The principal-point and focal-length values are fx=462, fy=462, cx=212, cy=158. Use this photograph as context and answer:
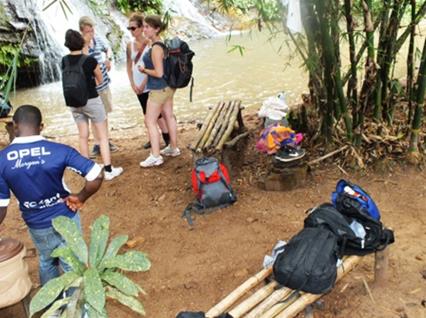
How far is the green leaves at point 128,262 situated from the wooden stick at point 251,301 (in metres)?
0.55

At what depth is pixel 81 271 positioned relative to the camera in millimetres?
2096

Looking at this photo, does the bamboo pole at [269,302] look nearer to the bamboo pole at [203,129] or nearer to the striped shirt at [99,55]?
the bamboo pole at [203,129]

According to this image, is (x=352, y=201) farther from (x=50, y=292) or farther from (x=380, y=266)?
(x=50, y=292)

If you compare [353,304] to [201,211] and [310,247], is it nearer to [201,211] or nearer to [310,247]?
[310,247]

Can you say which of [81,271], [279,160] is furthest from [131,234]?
[81,271]

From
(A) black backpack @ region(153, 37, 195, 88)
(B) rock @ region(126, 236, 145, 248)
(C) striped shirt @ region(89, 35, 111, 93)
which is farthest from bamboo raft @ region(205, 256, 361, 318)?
(C) striped shirt @ region(89, 35, 111, 93)

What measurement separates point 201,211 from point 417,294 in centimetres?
183

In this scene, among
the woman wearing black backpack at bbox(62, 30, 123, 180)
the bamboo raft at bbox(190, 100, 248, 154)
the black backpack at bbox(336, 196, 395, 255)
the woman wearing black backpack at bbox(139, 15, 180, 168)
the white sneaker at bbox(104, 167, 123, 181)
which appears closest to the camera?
the black backpack at bbox(336, 196, 395, 255)

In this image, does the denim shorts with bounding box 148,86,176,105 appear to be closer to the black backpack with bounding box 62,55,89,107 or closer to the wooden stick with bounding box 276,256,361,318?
the black backpack with bounding box 62,55,89,107

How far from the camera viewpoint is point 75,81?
427 centimetres

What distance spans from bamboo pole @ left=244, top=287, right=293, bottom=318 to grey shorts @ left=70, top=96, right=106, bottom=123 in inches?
114

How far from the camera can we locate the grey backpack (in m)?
3.99

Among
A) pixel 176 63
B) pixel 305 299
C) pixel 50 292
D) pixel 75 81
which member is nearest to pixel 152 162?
pixel 176 63

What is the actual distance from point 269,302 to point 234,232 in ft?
4.28
